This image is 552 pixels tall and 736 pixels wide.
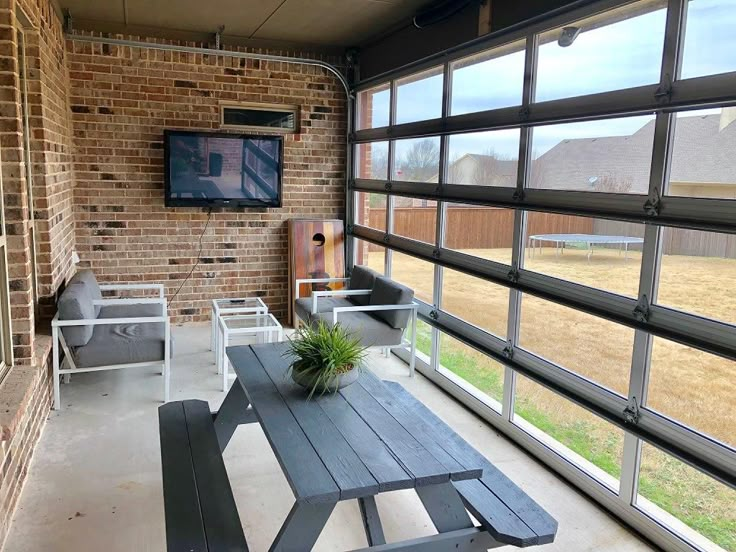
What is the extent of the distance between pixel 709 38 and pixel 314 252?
4317 millimetres

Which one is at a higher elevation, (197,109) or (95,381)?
(197,109)

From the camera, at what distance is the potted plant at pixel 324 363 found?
258cm

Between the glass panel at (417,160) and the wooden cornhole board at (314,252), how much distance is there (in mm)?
1147

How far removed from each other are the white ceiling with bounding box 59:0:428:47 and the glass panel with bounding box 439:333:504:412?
8.12 feet

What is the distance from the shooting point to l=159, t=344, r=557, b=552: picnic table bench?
201cm

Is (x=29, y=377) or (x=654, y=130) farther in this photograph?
(x=29, y=377)

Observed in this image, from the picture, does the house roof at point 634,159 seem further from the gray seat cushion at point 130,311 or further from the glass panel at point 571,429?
the gray seat cushion at point 130,311

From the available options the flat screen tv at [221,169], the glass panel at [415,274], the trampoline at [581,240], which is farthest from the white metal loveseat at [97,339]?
the trampoline at [581,240]

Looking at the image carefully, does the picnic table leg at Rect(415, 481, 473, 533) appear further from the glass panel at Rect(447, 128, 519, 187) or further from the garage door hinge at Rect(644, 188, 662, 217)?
the glass panel at Rect(447, 128, 519, 187)

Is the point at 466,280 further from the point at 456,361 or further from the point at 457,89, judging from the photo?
the point at 457,89

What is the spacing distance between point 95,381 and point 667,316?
12.3 feet

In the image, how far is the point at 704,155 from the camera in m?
2.46

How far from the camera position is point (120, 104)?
18.4 feet

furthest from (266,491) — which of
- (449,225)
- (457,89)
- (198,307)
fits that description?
(198,307)
